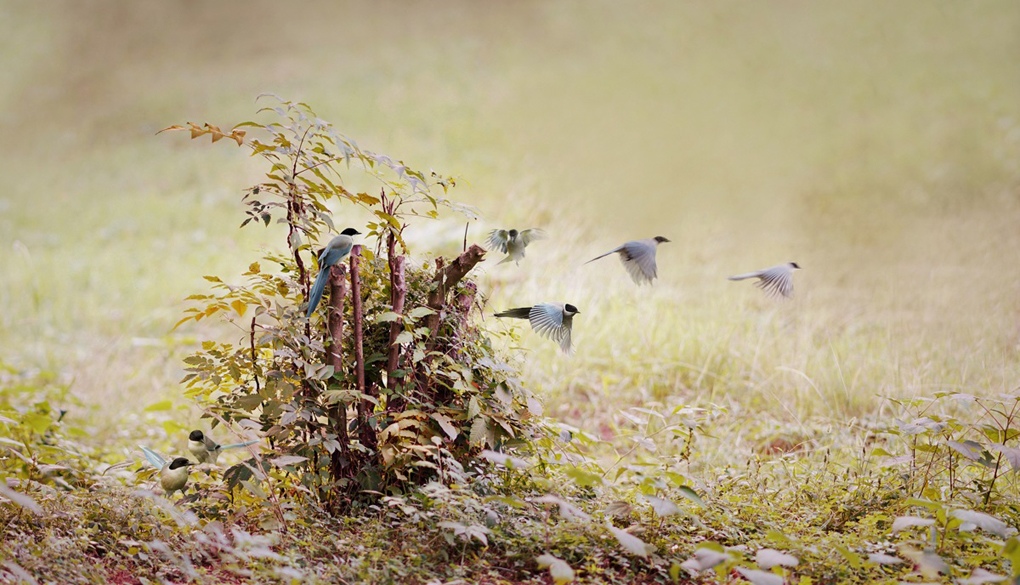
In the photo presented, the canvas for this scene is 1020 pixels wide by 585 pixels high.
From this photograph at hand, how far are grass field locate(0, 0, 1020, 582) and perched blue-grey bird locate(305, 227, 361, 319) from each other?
619 millimetres

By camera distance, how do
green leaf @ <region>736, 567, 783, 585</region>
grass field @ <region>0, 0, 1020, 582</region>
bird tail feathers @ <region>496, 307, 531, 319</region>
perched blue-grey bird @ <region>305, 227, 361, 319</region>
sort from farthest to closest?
grass field @ <region>0, 0, 1020, 582</region> → bird tail feathers @ <region>496, 307, 531, 319</region> → perched blue-grey bird @ <region>305, 227, 361, 319</region> → green leaf @ <region>736, 567, 783, 585</region>

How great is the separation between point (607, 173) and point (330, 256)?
19.1 feet

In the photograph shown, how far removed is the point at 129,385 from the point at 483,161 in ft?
13.9

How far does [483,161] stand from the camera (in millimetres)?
7398

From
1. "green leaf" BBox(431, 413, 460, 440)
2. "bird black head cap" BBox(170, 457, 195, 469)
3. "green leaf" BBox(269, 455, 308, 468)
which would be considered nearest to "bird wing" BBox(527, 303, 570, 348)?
"green leaf" BBox(431, 413, 460, 440)

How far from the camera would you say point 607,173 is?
23.2ft

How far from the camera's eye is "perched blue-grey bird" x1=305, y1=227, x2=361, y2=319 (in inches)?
56.9

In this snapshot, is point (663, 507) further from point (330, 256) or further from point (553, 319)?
point (330, 256)

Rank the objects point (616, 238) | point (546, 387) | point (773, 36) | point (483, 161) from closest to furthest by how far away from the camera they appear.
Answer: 1. point (546, 387)
2. point (616, 238)
3. point (483, 161)
4. point (773, 36)

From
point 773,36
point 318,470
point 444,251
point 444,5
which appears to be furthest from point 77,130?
point 318,470

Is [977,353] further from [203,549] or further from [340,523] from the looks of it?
[203,549]

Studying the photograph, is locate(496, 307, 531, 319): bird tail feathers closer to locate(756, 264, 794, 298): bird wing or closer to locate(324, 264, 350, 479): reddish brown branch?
locate(324, 264, 350, 479): reddish brown branch

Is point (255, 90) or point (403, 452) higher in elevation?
point (255, 90)

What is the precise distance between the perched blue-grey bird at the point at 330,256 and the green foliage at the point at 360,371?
88mm
